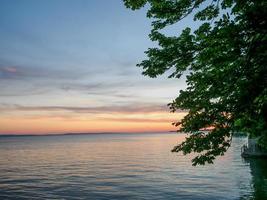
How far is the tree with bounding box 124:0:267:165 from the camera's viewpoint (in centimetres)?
944

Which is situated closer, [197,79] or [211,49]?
[211,49]

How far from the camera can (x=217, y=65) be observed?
966cm

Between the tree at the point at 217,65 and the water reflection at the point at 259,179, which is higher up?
the tree at the point at 217,65

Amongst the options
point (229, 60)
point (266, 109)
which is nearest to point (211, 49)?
point (229, 60)

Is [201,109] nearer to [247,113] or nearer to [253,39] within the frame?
[247,113]

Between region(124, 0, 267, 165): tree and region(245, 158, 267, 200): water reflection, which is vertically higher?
region(124, 0, 267, 165): tree

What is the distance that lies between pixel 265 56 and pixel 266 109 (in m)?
1.52

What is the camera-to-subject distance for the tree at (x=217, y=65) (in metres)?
9.44

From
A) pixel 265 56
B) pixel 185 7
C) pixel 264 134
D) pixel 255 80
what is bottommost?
pixel 264 134

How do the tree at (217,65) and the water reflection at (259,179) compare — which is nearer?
the tree at (217,65)

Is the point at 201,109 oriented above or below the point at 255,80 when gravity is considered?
below

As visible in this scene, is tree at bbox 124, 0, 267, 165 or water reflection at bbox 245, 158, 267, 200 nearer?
tree at bbox 124, 0, 267, 165

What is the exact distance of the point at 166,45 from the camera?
33.8 ft

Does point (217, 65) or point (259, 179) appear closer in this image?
point (217, 65)
